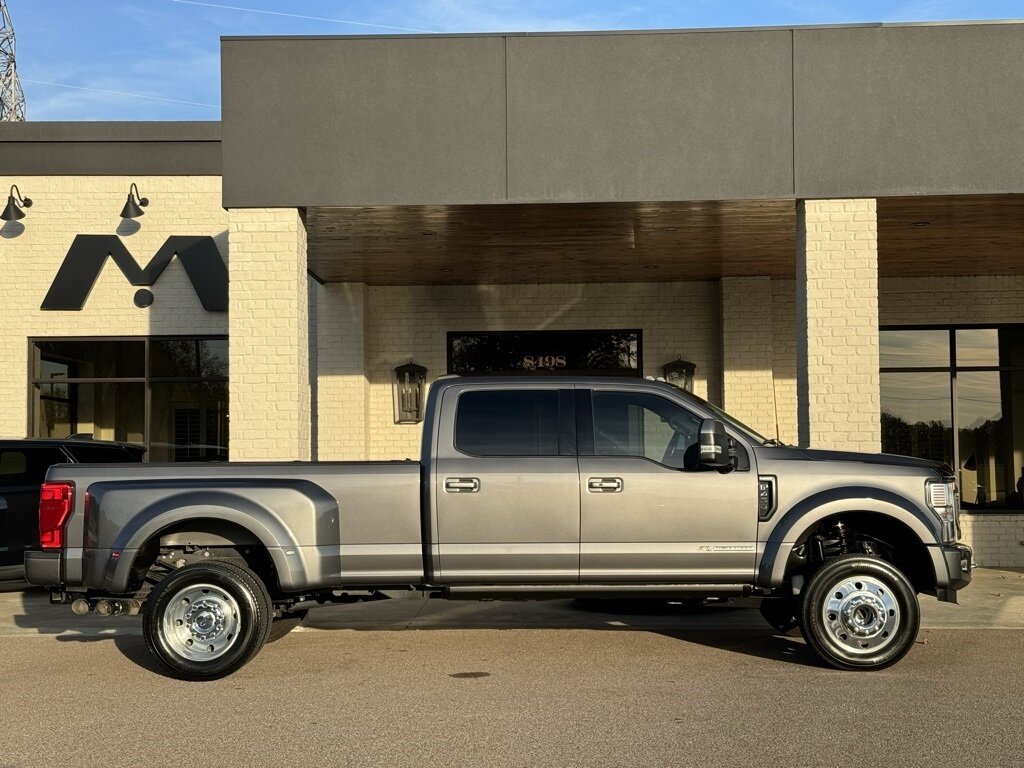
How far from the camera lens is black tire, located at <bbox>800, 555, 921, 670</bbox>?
816 cm

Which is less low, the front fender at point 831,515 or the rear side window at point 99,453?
the rear side window at point 99,453

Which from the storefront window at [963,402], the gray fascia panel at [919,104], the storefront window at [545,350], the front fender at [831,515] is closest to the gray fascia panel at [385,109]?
the gray fascia panel at [919,104]

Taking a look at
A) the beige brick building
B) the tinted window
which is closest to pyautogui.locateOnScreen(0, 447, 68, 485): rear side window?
the beige brick building

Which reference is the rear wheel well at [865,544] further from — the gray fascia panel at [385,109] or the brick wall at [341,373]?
the brick wall at [341,373]

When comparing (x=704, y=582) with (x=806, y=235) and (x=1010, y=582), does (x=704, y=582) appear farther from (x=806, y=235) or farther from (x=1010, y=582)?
(x=1010, y=582)

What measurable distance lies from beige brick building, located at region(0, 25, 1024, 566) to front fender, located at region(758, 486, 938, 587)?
294 centimetres

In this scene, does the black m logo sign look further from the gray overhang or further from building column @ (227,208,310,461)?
building column @ (227,208,310,461)

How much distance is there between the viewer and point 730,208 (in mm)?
11695

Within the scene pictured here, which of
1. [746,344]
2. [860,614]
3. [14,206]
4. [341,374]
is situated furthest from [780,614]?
[14,206]

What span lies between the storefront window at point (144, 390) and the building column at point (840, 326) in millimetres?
8573

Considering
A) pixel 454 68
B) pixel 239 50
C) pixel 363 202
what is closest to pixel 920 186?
pixel 454 68

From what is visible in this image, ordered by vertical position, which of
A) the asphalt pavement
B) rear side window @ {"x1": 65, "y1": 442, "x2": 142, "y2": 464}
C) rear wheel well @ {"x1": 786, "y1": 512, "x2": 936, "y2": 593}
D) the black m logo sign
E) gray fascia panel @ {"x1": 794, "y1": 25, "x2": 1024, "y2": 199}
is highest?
gray fascia panel @ {"x1": 794, "y1": 25, "x2": 1024, "y2": 199}

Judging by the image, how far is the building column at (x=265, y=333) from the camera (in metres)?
11.5

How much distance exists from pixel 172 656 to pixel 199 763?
2.32 metres
